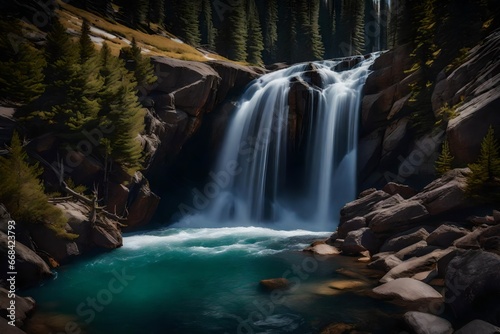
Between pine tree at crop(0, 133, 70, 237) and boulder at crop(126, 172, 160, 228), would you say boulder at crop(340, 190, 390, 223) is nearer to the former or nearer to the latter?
boulder at crop(126, 172, 160, 228)

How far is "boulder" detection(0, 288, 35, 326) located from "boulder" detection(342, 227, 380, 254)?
14843 mm

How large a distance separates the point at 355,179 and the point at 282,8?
2939 inches

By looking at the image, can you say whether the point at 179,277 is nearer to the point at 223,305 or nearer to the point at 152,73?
the point at 223,305

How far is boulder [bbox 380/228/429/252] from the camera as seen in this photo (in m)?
15.5

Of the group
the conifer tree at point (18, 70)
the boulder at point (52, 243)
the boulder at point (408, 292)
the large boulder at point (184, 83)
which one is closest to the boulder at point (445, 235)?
the boulder at point (408, 292)

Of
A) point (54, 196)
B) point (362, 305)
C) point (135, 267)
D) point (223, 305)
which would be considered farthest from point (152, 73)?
point (362, 305)

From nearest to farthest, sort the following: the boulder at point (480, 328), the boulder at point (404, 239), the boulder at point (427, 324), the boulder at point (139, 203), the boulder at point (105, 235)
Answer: the boulder at point (480, 328)
the boulder at point (427, 324)
the boulder at point (404, 239)
the boulder at point (105, 235)
the boulder at point (139, 203)

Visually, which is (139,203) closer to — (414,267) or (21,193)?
(21,193)

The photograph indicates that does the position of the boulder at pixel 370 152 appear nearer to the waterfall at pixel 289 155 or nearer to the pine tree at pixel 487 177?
the waterfall at pixel 289 155

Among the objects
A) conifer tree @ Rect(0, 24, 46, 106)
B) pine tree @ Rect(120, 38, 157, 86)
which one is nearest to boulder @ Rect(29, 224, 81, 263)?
conifer tree @ Rect(0, 24, 46, 106)

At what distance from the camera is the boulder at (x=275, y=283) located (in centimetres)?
1385

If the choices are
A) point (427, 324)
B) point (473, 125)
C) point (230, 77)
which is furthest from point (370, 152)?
point (427, 324)

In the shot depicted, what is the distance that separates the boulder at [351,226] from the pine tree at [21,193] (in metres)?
16.2

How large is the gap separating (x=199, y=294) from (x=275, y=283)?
3.36 metres
